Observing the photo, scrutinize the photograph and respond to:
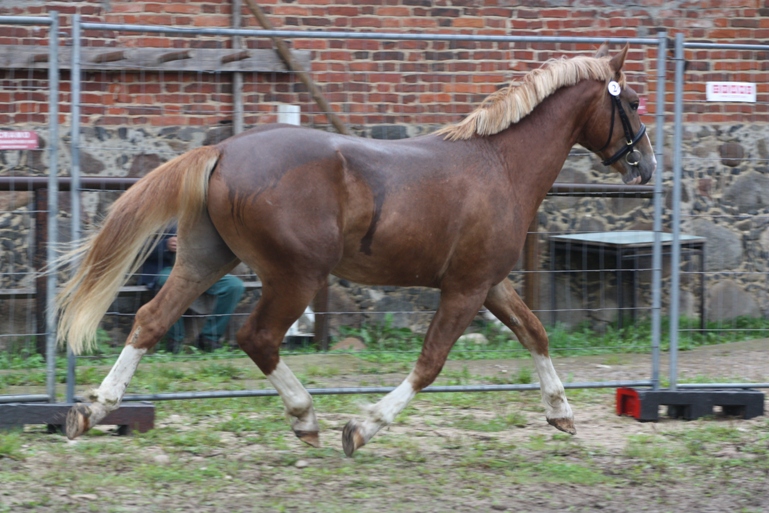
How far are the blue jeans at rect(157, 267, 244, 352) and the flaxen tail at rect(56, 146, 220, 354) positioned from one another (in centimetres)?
171

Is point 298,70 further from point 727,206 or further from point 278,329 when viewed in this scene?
point 727,206

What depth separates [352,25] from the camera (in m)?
8.25

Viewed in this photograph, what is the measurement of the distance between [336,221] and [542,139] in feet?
4.09

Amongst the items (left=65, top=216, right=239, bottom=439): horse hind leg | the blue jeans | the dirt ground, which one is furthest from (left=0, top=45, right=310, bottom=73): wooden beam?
the dirt ground

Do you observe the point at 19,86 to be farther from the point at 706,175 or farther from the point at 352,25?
the point at 706,175

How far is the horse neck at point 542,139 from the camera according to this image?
4859 millimetres

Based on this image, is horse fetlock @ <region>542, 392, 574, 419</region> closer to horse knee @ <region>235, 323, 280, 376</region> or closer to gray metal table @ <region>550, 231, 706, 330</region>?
gray metal table @ <region>550, 231, 706, 330</region>

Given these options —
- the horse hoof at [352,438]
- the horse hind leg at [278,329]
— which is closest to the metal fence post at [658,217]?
the horse hoof at [352,438]

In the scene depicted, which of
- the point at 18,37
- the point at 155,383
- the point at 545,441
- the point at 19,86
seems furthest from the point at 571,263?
the point at 18,37

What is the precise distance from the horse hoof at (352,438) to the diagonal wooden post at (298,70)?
7.12 ft

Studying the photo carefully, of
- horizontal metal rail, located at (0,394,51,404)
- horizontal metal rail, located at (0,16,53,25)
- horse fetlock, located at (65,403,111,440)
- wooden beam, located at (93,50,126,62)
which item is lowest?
horizontal metal rail, located at (0,394,51,404)

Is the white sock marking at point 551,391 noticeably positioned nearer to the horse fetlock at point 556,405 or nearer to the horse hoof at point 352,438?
the horse fetlock at point 556,405

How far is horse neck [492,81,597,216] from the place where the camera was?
4.86 meters

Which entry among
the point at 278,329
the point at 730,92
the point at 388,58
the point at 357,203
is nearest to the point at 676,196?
the point at 730,92
